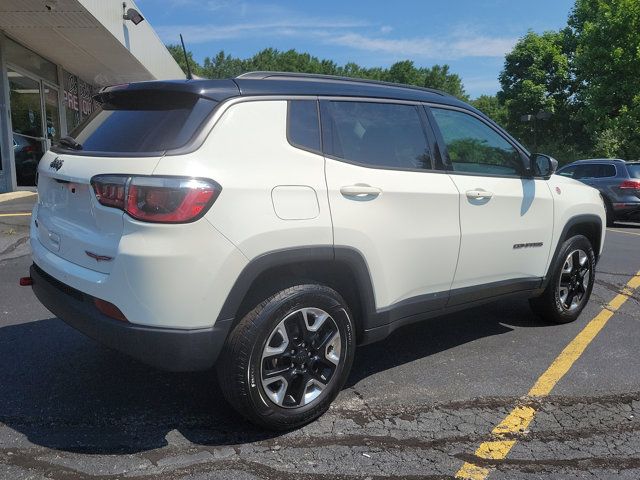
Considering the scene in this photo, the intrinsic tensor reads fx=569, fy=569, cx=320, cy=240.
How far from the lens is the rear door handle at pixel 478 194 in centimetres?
378

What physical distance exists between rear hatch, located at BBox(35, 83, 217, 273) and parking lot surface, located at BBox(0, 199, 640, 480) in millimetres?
901

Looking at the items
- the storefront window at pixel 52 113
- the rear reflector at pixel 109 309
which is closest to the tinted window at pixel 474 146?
the rear reflector at pixel 109 309

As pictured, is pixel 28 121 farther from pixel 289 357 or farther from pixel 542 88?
pixel 542 88

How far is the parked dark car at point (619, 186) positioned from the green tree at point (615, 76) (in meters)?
12.7

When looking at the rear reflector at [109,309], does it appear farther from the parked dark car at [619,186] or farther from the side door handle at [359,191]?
the parked dark car at [619,186]

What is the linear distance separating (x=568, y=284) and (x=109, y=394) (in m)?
3.77

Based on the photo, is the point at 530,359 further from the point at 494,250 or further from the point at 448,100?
the point at 448,100

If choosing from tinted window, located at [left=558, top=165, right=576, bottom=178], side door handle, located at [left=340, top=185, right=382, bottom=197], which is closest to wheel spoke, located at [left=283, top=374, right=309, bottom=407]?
side door handle, located at [left=340, top=185, right=382, bottom=197]

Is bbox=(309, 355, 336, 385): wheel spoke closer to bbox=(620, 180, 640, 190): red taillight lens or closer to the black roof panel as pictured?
the black roof panel

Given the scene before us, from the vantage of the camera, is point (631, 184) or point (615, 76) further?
point (615, 76)

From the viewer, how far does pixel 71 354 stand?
3990mm

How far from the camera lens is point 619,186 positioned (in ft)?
42.6

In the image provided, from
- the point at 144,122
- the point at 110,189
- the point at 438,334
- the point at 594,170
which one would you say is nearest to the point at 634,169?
the point at 594,170

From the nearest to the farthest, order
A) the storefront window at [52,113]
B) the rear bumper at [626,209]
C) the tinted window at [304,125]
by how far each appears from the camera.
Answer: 1. the tinted window at [304,125]
2. the rear bumper at [626,209]
3. the storefront window at [52,113]
